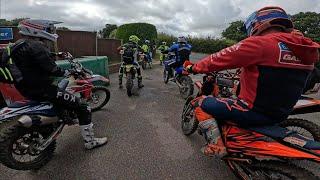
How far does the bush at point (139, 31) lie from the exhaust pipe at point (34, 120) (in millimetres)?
21565

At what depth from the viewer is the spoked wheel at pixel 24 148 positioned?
11.9 ft

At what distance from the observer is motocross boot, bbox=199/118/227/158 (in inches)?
130

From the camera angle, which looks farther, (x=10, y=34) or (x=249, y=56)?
(x=10, y=34)

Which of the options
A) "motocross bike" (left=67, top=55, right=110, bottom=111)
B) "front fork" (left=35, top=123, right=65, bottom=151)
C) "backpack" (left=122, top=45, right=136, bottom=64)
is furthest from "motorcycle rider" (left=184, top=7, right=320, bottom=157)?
"backpack" (left=122, top=45, right=136, bottom=64)

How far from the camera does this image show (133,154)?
178 inches

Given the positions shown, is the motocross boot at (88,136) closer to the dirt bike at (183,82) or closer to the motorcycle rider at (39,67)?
the motorcycle rider at (39,67)

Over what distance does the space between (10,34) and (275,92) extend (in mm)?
10456

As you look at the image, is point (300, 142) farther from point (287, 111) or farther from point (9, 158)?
point (9, 158)

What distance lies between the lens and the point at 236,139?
124 inches

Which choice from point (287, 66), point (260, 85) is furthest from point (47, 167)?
point (287, 66)

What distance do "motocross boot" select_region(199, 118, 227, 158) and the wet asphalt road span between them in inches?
25.1

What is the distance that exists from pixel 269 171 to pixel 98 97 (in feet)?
14.8

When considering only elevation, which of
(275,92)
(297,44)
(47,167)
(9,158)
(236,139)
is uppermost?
(297,44)

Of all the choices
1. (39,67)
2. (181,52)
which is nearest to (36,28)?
(39,67)
